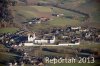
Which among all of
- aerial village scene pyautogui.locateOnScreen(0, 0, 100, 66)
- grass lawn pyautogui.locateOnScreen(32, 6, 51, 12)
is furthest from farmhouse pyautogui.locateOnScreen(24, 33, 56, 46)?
grass lawn pyautogui.locateOnScreen(32, 6, 51, 12)

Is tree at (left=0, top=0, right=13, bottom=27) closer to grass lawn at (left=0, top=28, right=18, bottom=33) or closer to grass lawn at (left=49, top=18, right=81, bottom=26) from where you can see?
grass lawn at (left=0, top=28, right=18, bottom=33)

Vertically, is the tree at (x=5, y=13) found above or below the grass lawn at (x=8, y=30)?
above

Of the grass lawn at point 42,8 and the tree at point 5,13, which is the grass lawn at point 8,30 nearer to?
the tree at point 5,13

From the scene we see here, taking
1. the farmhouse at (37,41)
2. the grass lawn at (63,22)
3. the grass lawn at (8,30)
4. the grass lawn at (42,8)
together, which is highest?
the grass lawn at (42,8)

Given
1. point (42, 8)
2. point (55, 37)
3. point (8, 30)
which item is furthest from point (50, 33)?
point (8, 30)

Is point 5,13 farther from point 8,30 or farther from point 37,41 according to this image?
point 37,41

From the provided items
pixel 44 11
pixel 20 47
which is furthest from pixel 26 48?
pixel 44 11

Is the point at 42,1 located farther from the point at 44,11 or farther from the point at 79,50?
the point at 79,50

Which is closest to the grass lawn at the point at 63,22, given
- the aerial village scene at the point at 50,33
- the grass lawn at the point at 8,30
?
the aerial village scene at the point at 50,33
